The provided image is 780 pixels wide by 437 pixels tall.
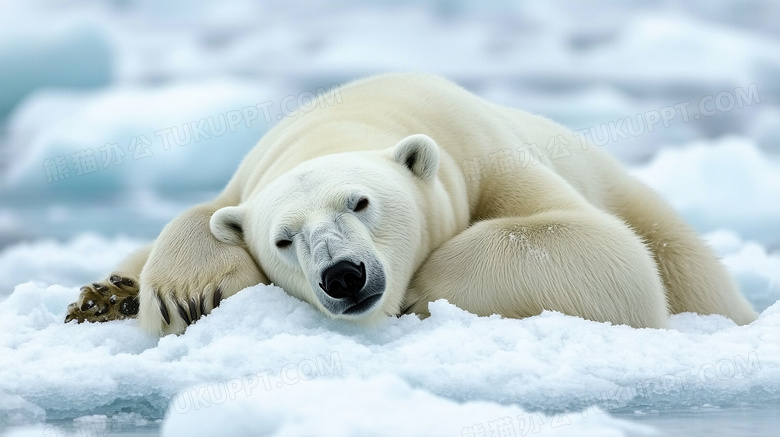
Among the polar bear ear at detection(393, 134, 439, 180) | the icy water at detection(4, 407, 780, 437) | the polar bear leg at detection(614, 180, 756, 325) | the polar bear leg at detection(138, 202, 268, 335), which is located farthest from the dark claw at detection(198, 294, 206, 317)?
the polar bear leg at detection(614, 180, 756, 325)

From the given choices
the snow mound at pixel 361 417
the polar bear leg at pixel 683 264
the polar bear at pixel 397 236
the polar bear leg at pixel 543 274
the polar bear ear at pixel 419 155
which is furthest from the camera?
the polar bear leg at pixel 683 264

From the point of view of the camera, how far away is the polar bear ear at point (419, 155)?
3896 mm

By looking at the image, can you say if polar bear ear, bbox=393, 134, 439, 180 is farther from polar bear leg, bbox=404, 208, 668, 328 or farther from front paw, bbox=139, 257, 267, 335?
front paw, bbox=139, 257, 267, 335

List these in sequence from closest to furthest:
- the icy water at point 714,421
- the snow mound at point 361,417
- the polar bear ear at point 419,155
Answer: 1. the snow mound at point 361,417
2. the icy water at point 714,421
3. the polar bear ear at point 419,155

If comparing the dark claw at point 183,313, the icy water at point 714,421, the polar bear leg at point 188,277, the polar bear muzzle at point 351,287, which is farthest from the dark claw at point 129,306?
the icy water at point 714,421

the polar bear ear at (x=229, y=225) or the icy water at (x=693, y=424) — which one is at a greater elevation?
the polar bear ear at (x=229, y=225)

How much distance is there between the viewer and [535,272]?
374 centimetres

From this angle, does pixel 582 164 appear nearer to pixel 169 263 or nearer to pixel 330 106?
pixel 330 106

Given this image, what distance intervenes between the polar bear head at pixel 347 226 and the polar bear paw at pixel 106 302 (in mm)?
619

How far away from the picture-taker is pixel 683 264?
4.95 meters

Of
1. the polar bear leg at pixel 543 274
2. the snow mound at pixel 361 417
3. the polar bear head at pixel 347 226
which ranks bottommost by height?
the snow mound at pixel 361 417

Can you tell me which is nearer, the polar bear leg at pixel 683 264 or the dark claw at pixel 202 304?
the dark claw at pixel 202 304

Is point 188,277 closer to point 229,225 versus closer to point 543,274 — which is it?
point 229,225

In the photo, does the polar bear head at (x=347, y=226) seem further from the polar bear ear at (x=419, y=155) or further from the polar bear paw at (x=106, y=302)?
the polar bear paw at (x=106, y=302)
